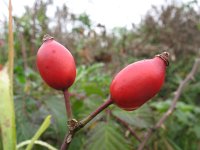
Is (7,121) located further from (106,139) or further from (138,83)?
(106,139)

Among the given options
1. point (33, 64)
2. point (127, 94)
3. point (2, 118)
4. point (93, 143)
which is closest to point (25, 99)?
point (93, 143)

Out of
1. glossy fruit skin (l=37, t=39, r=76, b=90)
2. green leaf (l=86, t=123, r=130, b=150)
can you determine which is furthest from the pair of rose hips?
green leaf (l=86, t=123, r=130, b=150)

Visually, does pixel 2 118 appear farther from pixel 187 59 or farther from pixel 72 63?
pixel 187 59

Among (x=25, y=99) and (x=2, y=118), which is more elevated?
(x=2, y=118)

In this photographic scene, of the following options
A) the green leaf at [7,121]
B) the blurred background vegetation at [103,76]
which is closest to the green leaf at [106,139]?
the blurred background vegetation at [103,76]

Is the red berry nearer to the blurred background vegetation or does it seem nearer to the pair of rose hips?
the pair of rose hips

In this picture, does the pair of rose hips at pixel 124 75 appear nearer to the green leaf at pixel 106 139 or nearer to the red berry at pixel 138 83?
the red berry at pixel 138 83

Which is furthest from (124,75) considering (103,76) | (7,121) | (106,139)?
(103,76)
